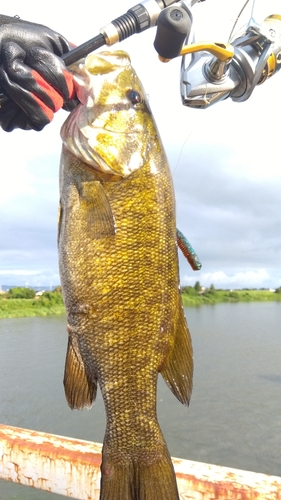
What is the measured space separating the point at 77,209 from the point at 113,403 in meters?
0.81

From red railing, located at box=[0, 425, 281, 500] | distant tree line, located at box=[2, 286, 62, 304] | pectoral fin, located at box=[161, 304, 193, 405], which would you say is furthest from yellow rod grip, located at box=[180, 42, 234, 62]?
distant tree line, located at box=[2, 286, 62, 304]

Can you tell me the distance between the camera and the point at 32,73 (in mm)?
1505

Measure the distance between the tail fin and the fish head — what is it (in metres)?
1.15

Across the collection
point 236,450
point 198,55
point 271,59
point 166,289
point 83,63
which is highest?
point 271,59

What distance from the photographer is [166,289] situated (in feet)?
5.71

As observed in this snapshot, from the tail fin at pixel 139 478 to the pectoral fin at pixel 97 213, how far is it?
35.0 inches

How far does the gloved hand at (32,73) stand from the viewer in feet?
4.94

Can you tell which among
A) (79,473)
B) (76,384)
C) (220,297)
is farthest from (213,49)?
(220,297)

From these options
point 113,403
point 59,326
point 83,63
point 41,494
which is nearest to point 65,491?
point 113,403

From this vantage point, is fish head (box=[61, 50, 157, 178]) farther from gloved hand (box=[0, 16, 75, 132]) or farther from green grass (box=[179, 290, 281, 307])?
green grass (box=[179, 290, 281, 307])

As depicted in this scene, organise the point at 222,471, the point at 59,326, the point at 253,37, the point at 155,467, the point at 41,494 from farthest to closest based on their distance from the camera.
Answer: the point at 59,326 → the point at 41,494 → the point at 253,37 → the point at 222,471 → the point at 155,467

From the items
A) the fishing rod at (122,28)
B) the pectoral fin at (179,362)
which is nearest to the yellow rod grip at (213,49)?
the fishing rod at (122,28)

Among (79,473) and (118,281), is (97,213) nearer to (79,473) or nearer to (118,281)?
(118,281)

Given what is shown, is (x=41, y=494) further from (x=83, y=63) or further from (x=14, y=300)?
(x=14, y=300)
